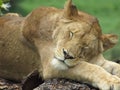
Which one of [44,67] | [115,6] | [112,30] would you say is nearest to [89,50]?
[44,67]

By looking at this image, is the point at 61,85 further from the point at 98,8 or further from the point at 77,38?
the point at 98,8

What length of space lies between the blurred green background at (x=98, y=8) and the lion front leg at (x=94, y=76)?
6.90 feet

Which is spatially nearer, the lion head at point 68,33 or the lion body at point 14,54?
the lion head at point 68,33

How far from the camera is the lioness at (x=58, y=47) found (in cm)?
398

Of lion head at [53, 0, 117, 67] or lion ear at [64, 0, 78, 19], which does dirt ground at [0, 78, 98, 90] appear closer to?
lion head at [53, 0, 117, 67]

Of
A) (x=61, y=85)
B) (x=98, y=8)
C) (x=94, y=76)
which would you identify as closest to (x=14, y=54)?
(x=61, y=85)

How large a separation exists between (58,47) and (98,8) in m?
2.75

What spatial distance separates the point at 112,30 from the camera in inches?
242

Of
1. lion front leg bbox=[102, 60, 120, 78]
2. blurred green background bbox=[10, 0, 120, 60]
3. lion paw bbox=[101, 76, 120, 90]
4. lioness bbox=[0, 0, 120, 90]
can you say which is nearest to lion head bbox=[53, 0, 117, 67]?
lioness bbox=[0, 0, 120, 90]

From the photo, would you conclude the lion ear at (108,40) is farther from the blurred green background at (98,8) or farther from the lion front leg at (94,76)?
the blurred green background at (98,8)

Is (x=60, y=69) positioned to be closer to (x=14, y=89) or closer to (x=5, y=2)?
(x=14, y=89)

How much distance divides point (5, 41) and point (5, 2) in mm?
1544

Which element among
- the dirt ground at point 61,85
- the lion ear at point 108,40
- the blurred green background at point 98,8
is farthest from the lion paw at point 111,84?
the blurred green background at point 98,8

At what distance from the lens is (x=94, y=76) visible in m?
3.95
